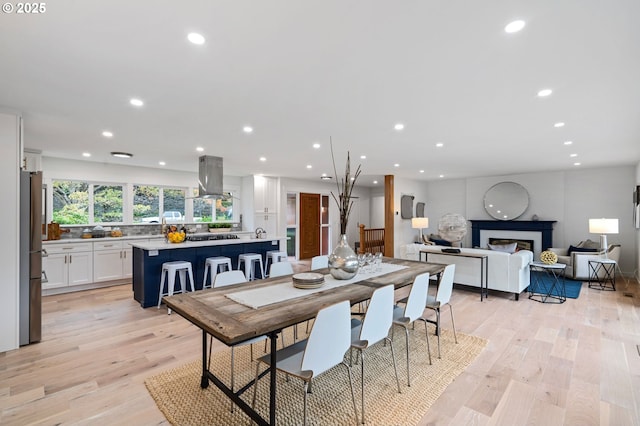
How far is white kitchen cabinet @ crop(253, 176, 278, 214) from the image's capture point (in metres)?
7.88

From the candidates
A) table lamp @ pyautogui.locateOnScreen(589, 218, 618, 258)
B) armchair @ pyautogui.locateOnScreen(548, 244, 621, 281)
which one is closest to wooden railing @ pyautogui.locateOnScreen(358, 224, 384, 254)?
armchair @ pyautogui.locateOnScreen(548, 244, 621, 281)

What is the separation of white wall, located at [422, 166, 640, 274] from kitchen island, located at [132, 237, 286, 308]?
270 inches

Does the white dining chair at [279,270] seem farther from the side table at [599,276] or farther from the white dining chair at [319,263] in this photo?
the side table at [599,276]

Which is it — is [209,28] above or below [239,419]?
→ above

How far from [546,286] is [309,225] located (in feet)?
19.0

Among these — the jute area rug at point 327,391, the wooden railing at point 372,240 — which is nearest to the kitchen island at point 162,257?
the jute area rug at point 327,391

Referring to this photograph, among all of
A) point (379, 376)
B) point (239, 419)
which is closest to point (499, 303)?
point (379, 376)

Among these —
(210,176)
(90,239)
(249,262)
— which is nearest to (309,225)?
(249,262)

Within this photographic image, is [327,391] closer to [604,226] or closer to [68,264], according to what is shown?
[68,264]

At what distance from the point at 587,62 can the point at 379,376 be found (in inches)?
109

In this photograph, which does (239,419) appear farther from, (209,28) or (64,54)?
(64,54)

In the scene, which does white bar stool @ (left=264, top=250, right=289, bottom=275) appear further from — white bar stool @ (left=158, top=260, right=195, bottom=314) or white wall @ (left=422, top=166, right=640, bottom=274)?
white wall @ (left=422, top=166, right=640, bottom=274)

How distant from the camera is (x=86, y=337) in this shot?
10.9 feet

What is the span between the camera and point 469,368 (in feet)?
8.79
